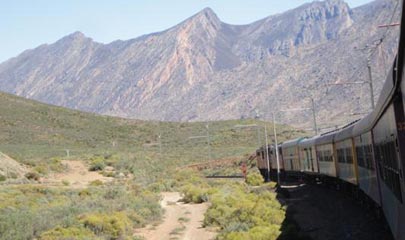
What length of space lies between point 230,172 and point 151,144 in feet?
130

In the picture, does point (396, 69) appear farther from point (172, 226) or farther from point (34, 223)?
point (172, 226)

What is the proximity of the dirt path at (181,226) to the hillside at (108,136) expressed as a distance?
3727 cm

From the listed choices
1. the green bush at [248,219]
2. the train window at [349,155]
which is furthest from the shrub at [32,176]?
the train window at [349,155]

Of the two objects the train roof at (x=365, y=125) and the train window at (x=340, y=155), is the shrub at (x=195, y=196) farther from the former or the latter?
the train roof at (x=365, y=125)

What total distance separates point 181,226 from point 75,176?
3022 cm

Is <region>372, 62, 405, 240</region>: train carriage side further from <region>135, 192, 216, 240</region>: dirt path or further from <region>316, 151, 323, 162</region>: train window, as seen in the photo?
<region>316, 151, 323, 162</region>: train window

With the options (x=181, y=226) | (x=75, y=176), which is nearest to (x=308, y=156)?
(x=181, y=226)

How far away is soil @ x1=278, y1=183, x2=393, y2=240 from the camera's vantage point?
59.2ft

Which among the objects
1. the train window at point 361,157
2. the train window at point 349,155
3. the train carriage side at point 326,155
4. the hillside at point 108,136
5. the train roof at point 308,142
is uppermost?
the hillside at point 108,136

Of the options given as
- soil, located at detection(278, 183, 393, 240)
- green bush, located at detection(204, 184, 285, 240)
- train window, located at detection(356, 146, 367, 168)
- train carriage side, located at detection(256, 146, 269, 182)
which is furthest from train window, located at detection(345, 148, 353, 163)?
train carriage side, located at detection(256, 146, 269, 182)

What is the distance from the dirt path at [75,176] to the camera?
161 ft

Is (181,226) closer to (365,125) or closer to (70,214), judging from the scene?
(70,214)

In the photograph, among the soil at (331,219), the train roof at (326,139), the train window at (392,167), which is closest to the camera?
the train window at (392,167)

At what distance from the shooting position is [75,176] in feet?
176
